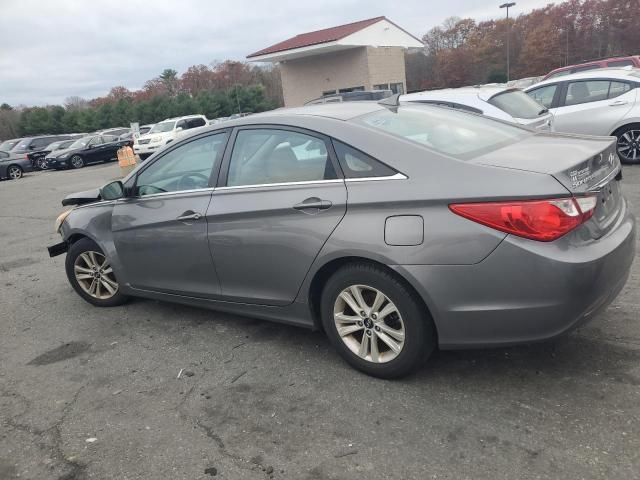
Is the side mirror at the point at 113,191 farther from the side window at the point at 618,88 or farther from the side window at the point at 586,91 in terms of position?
the side window at the point at 618,88

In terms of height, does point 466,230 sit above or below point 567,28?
below

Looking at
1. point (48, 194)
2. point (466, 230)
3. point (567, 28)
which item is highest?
point (567, 28)

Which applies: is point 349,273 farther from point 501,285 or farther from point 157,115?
point 157,115

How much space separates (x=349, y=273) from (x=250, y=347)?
119cm

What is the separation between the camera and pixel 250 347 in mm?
3803

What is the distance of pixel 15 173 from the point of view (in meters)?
23.4

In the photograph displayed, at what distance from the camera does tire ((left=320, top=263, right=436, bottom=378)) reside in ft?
9.32

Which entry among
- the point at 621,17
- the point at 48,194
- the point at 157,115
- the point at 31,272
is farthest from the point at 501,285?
the point at 621,17

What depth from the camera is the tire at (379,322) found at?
284 centimetres

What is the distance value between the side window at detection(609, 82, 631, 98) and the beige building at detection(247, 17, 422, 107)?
20.9 m

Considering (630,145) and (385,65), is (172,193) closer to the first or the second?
(630,145)

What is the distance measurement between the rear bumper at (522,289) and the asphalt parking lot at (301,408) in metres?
0.42

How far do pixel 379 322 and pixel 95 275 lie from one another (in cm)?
301

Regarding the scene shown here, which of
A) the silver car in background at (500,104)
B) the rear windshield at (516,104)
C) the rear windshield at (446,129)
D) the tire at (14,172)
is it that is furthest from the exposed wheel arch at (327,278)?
the tire at (14,172)
